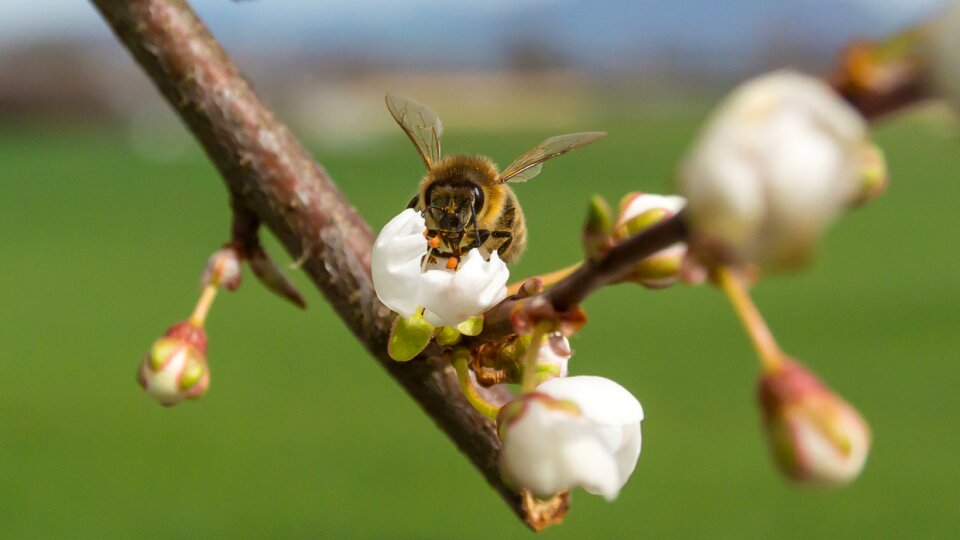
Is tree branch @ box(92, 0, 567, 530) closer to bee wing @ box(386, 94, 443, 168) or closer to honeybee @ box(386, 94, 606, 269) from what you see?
honeybee @ box(386, 94, 606, 269)

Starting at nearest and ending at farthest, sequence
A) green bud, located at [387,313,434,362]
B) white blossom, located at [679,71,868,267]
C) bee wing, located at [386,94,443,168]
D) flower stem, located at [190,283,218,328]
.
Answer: white blossom, located at [679,71,868,267]
green bud, located at [387,313,434,362]
flower stem, located at [190,283,218,328]
bee wing, located at [386,94,443,168]

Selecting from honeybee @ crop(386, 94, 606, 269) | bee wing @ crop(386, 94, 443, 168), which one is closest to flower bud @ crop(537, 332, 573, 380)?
honeybee @ crop(386, 94, 606, 269)

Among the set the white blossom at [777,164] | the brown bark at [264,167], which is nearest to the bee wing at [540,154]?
the brown bark at [264,167]

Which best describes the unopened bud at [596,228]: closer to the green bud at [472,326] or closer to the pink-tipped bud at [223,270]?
the green bud at [472,326]

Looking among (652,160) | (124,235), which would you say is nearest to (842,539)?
(124,235)

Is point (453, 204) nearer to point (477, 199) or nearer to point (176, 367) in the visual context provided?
point (477, 199)
